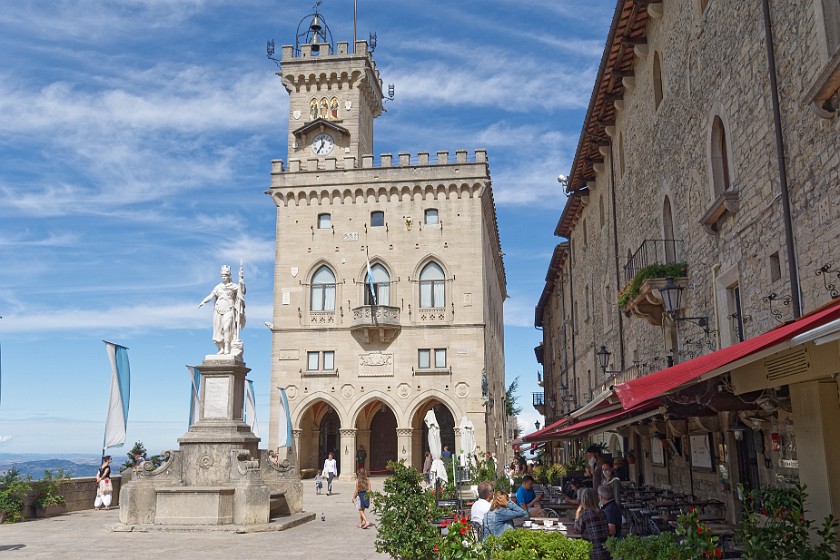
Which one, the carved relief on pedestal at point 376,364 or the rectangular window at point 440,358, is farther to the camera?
the carved relief on pedestal at point 376,364

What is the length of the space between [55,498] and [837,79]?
1909 cm

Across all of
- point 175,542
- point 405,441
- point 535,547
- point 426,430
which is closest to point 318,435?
point 405,441

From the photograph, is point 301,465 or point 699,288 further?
point 301,465

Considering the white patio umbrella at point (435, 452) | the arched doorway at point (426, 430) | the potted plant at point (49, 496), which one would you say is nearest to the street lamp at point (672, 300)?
the white patio umbrella at point (435, 452)

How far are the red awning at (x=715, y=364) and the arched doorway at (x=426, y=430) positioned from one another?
31.1 meters

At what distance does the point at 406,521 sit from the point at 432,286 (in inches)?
1166

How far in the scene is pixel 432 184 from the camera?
39.2 m

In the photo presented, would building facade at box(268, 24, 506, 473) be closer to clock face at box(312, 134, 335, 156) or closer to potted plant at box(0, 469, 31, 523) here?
clock face at box(312, 134, 335, 156)

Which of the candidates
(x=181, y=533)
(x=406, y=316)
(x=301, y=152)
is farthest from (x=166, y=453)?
(x=301, y=152)

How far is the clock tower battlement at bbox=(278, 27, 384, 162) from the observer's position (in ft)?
138

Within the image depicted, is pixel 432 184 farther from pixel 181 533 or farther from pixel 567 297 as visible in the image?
pixel 181 533

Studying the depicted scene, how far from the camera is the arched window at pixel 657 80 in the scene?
54.2ft

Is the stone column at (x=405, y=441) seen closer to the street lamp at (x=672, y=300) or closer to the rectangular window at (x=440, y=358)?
the rectangular window at (x=440, y=358)

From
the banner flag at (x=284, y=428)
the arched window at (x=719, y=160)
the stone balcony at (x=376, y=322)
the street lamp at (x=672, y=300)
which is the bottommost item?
the banner flag at (x=284, y=428)
